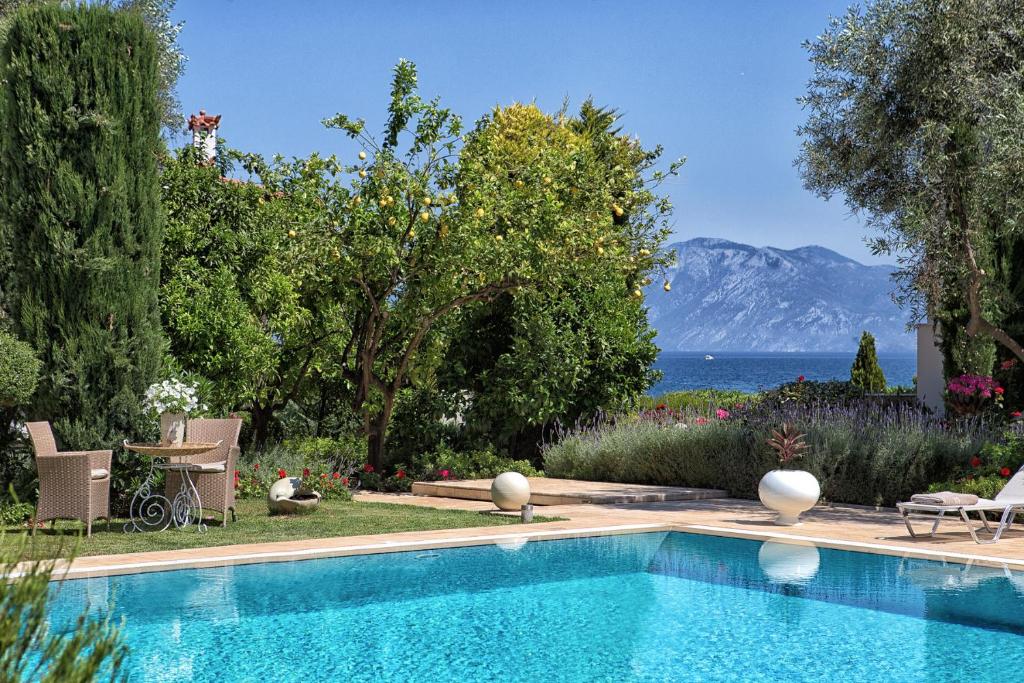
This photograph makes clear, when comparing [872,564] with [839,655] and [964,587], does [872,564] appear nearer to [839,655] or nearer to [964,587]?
[964,587]

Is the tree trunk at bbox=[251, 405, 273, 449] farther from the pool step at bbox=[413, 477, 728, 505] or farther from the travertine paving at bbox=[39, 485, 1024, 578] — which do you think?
the travertine paving at bbox=[39, 485, 1024, 578]

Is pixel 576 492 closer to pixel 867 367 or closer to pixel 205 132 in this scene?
pixel 205 132

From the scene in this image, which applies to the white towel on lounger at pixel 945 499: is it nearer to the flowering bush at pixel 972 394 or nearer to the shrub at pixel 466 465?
the flowering bush at pixel 972 394

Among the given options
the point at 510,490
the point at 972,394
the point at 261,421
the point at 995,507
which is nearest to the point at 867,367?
the point at 972,394

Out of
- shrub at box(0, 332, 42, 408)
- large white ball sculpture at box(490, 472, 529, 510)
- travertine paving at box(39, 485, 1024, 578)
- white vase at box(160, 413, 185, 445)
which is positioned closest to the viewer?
travertine paving at box(39, 485, 1024, 578)

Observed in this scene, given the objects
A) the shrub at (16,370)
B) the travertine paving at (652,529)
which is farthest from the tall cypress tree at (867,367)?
the shrub at (16,370)

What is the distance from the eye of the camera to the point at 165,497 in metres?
10.5

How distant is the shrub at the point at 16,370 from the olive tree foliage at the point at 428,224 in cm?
436

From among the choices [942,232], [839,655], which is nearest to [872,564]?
[839,655]

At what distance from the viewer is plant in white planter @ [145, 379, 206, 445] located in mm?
10203

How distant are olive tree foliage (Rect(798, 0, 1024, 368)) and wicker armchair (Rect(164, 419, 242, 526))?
760cm

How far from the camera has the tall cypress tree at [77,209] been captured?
10328 millimetres

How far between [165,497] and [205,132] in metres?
7.24

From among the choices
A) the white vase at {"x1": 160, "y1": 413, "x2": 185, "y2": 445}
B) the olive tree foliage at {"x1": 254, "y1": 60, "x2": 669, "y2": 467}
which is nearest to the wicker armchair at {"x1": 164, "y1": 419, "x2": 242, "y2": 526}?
the white vase at {"x1": 160, "y1": 413, "x2": 185, "y2": 445}
